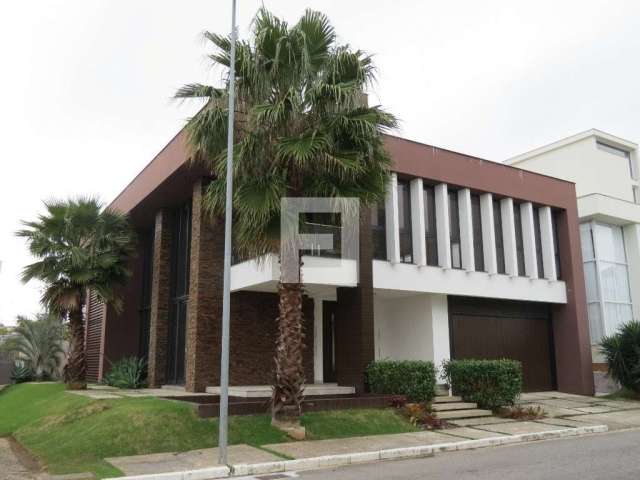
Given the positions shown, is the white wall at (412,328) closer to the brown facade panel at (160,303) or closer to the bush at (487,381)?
the bush at (487,381)

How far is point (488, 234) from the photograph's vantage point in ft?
65.2

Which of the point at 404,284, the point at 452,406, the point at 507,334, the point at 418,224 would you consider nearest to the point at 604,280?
the point at 507,334

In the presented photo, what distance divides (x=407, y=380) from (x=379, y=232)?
467cm

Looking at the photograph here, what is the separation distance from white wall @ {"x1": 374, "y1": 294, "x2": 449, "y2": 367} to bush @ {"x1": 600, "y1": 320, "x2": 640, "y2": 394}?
609cm

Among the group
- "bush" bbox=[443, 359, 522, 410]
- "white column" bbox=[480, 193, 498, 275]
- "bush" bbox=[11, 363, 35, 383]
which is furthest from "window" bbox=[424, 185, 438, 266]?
"bush" bbox=[11, 363, 35, 383]

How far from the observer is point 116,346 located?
949 inches

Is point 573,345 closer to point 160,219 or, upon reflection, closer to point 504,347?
point 504,347

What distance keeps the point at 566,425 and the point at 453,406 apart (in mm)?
2714

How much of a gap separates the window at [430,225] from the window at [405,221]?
0.76 meters

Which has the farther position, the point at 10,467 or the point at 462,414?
the point at 462,414

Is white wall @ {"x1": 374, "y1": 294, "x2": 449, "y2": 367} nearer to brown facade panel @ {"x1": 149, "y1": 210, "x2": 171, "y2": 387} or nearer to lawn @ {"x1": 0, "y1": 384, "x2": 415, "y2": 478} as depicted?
lawn @ {"x1": 0, "y1": 384, "x2": 415, "y2": 478}

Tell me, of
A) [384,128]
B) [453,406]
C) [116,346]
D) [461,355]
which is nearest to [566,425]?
[453,406]

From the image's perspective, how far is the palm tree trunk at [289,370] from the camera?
1186 cm

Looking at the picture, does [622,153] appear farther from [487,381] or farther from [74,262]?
[74,262]
